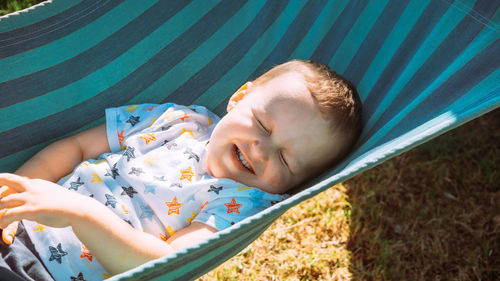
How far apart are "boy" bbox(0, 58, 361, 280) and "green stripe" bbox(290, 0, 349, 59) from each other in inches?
11.4

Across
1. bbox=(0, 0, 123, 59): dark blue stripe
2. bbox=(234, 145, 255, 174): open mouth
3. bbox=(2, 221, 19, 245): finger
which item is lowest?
bbox=(2, 221, 19, 245): finger

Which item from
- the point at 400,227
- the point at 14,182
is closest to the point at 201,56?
the point at 14,182

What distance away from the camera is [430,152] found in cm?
255

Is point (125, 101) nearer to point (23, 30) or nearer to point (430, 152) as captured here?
point (23, 30)

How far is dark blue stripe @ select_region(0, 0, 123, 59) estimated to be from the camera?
1.63 m

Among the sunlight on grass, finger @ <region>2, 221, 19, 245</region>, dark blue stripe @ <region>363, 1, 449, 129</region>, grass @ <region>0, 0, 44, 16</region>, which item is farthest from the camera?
grass @ <region>0, 0, 44, 16</region>

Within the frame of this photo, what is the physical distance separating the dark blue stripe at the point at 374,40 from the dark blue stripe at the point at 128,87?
0.52 m

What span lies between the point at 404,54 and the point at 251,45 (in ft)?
2.01

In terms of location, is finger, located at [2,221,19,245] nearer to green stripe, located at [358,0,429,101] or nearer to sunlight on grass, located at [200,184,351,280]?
sunlight on grass, located at [200,184,351,280]

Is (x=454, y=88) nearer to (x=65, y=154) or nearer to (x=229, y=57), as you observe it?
(x=229, y=57)

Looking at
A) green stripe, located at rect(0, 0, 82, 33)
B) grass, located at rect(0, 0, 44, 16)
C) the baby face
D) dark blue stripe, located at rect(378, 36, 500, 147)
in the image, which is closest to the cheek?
the baby face

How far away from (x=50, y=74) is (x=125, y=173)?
466 millimetres

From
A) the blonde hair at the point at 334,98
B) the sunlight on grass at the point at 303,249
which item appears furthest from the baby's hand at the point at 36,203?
the sunlight on grass at the point at 303,249

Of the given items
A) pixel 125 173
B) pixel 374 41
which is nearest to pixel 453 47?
pixel 374 41
